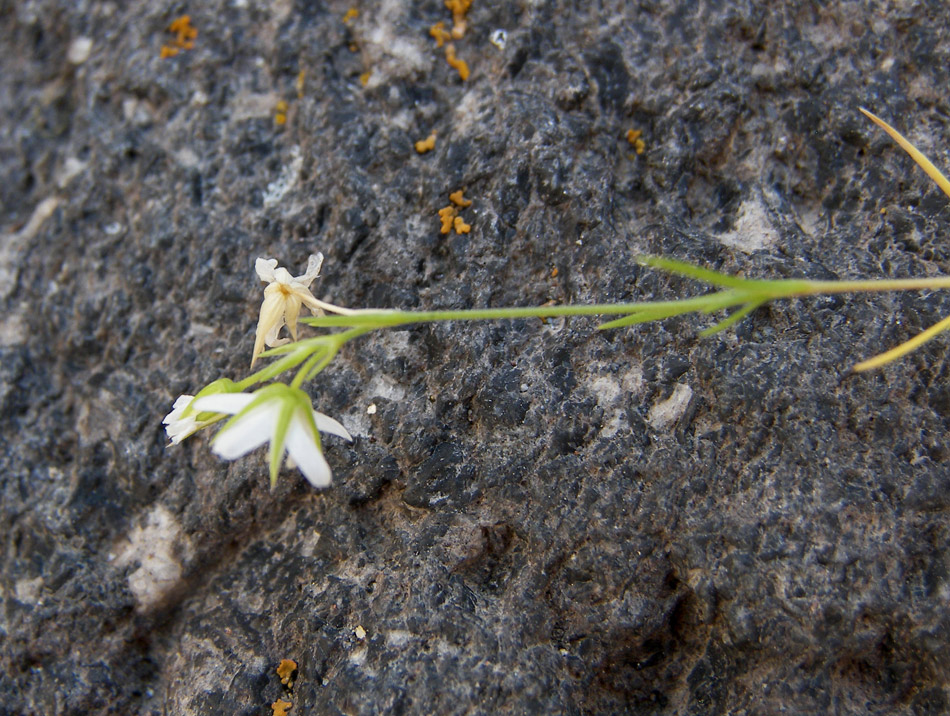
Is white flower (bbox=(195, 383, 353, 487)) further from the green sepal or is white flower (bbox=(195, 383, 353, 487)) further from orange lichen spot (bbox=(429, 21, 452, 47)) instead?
orange lichen spot (bbox=(429, 21, 452, 47))

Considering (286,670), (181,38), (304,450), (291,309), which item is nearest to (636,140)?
(291,309)

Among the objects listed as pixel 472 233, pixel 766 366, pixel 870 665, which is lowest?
pixel 870 665

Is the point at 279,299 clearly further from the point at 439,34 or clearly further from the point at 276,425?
the point at 439,34

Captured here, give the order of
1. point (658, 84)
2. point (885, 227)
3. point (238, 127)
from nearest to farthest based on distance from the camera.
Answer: point (885, 227) < point (658, 84) < point (238, 127)

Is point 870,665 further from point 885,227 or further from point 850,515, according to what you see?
point 885,227

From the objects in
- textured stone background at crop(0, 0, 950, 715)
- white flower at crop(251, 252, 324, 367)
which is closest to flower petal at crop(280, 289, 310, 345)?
white flower at crop(251, 252, 324, 367)

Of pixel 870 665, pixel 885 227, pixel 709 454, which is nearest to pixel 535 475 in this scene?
pixel 709 454
